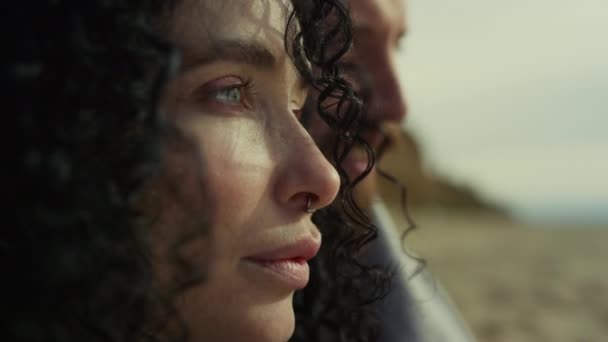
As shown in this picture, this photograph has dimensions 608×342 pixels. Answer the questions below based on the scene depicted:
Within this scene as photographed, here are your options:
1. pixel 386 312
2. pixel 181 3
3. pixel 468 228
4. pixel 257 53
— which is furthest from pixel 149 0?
pixel 468 228

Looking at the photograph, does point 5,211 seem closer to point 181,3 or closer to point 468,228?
point 181,3

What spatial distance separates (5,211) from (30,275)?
13cm

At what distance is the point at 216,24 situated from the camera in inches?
71.6

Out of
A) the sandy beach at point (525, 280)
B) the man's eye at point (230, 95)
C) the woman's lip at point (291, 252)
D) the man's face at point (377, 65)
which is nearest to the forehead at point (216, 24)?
the man's eye at point (230, 95)

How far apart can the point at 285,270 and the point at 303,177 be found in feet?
0.71

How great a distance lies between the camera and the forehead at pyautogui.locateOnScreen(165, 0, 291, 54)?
5.87ft

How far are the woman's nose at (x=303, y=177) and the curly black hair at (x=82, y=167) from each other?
0.33 meters

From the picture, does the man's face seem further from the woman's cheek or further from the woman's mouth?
the woman's cheek

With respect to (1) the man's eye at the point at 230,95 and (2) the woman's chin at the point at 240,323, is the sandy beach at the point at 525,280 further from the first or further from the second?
(1) the man's eye at the point at 230,95

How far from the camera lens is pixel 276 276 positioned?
6.14 ft

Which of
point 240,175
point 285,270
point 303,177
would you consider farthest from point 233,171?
point 285,270

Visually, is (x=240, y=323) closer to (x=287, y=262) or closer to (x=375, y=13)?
(x=287, y=262)

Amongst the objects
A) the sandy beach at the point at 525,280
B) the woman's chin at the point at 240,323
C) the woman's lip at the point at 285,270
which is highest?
the woman's lip at the point at 285,270

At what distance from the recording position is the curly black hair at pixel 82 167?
5.01ft
